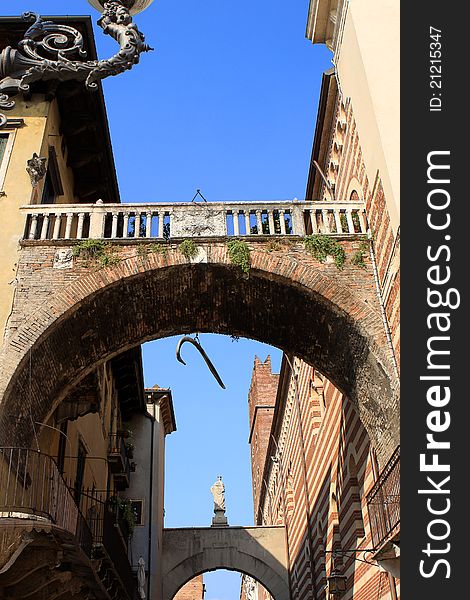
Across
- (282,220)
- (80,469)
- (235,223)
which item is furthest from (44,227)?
(80,469)

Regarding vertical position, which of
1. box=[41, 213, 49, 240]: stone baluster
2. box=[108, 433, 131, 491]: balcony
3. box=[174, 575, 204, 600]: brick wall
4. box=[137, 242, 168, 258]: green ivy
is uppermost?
box=[41, 213, 49, 240]: stone baluster

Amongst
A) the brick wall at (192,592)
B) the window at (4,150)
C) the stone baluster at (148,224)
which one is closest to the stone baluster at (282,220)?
→ the stone baluster at (148,224)

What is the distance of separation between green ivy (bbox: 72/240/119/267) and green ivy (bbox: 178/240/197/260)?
1.04 meters

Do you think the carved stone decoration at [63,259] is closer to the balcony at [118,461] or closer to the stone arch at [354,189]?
the stone arch at [354,189]

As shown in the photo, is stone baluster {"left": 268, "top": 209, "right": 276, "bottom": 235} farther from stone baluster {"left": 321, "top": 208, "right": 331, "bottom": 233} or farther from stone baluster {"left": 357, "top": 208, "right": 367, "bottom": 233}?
stone baluster {"left": 357, "top": 208, "right": 367, "bottom": 233}

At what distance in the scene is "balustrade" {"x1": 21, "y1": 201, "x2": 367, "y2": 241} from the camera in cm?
1060

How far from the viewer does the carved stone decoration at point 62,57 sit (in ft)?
39.9

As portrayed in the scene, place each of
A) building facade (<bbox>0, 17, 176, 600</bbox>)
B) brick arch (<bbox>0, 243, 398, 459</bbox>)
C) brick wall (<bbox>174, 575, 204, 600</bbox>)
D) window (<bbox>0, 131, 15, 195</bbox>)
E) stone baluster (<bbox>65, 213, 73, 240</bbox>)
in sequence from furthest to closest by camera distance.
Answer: brick wall (<bbox>174, 575, 204, 600</bbox>)
window (<bbox>0, 131, 15, 195</bbox>)
stone baluster (<bbox>65, 213, 73, 240</bbox>)
brick arch (<bbox>0, 243, 398, 459</bbox>)
building facade (<bbox>0, 17, 176, 600</bbox>)

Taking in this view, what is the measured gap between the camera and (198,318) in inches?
449

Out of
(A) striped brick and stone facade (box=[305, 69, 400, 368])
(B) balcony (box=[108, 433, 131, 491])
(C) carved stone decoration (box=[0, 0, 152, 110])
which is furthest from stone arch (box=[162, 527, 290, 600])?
(C) carved stone decoration (box=[0, 0, 152, 110])

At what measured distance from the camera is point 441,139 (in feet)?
21.7

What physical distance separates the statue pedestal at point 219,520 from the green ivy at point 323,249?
17.2 metres

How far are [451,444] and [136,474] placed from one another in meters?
18.1

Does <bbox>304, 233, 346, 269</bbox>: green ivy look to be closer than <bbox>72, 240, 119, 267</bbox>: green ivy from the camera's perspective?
No
